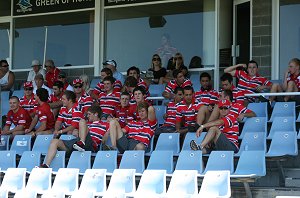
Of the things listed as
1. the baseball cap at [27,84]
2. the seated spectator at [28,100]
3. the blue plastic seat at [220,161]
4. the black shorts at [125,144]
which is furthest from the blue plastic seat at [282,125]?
the baseball cap at [27,84]

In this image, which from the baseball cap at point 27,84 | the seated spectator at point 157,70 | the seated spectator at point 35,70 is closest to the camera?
the seated spectator at point 157,70

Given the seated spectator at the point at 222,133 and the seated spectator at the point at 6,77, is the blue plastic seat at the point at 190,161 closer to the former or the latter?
the seated spectator at the point at 222,133

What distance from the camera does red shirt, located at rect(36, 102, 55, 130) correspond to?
1326 centimetres

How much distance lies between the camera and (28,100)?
46.8 ft

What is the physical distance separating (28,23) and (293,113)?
262 inches

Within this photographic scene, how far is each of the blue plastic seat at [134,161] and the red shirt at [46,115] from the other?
248 centimetres

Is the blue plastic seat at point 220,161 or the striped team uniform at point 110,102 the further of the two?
the striped team uniform at point 110,102

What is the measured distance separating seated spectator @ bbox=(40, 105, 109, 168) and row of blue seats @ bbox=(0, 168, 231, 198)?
65 centimetres

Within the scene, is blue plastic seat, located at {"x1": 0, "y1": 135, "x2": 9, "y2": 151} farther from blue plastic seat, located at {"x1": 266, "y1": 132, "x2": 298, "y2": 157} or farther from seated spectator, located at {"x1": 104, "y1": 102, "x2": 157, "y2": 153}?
blue plastic seat, located at {"x1": 266, "y1": 132, "x2": 298, "y2": 157}

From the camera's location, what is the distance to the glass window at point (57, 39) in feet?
50.8

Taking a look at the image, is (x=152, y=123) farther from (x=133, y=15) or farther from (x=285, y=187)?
(x=133, y=15)

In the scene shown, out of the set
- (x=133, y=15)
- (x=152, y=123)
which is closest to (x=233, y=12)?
(x=133, y=15)

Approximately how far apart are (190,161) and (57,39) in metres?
5.99

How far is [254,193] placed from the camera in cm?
995
